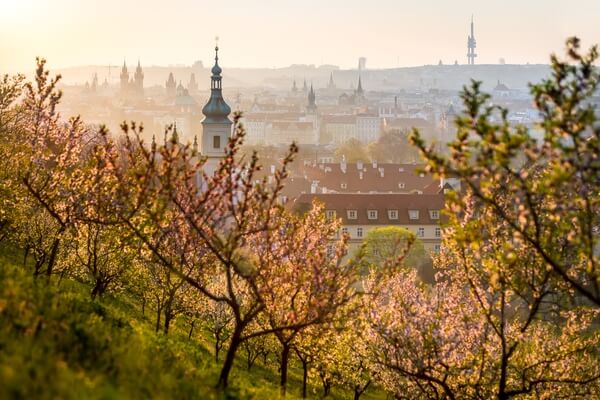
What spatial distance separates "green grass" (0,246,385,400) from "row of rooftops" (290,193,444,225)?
5512cm

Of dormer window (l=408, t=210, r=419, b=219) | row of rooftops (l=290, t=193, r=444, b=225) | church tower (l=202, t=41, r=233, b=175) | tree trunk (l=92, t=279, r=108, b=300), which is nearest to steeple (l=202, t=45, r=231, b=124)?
church tower (l=202, t=41, r=233, b=175)

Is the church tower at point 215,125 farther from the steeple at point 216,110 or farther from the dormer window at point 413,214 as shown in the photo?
the dormer window at point 413,214

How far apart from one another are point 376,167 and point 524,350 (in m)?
78.7

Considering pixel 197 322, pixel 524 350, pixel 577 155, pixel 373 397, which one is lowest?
pixel 373 397

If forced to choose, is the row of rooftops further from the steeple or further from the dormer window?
the steeple

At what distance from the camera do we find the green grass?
9.38 metres

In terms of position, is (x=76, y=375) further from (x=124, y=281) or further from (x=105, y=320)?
(x=124, y=281)

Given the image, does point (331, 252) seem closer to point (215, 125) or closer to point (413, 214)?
point (413, 214)

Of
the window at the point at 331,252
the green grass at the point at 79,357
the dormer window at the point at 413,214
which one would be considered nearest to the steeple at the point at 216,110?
the dormer window at the point at 413,214

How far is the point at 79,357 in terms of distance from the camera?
1122cm

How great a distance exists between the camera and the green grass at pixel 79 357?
938 centimetres

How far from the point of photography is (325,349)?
20.7 metres

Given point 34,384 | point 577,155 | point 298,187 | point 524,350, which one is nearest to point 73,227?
point 524,350

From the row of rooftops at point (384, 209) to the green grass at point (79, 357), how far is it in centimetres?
5512
